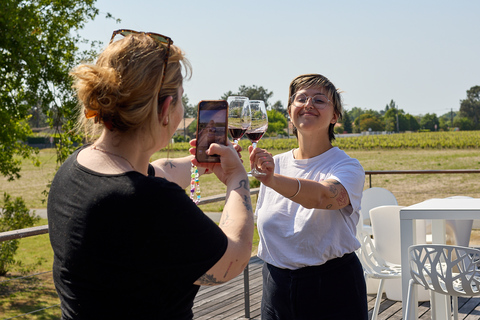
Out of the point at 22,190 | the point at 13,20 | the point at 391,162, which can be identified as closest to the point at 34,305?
the point at 13,20

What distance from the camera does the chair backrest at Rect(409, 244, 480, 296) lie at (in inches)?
98.7

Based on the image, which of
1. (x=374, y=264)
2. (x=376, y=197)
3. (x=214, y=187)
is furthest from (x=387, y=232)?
(x=214, y=187)

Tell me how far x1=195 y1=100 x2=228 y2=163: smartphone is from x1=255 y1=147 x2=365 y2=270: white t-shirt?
67 centimetres

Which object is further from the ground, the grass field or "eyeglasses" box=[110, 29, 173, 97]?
"eyeglasses" box=[110, 29, 173, 97]

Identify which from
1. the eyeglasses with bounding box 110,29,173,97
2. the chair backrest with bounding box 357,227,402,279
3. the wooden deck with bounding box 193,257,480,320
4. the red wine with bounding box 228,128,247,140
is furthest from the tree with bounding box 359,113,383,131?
the eyeglasses with bounding box 110,29,173,97

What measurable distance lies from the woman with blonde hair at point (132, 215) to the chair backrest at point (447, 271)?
1.76 meters

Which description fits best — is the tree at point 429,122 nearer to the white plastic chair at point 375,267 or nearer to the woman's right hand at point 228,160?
the white plastic chair at point 375,267

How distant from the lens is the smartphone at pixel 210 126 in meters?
1.26

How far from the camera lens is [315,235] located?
1.82 meters

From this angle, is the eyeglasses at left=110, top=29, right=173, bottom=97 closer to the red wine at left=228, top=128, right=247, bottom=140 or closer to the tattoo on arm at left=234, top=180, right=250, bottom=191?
the tattoo on arm at left=234, top=180, right=250, bottom=191

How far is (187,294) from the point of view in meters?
1.03

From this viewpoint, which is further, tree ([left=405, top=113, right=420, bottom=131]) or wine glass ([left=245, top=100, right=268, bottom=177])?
tree ([left=405, top=113, right=420, bottom=131])

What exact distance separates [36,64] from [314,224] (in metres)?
4.41

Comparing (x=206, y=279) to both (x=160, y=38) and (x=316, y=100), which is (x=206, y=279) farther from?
(x=316, y=100)
